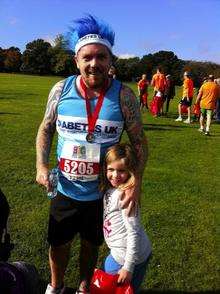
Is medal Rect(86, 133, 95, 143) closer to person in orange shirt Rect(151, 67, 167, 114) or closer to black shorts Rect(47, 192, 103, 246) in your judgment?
black shorts Rect(47, 192, 103, 246)

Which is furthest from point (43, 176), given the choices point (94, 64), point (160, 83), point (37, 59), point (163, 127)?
point (37, 59)

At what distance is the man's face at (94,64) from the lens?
3.73 meters

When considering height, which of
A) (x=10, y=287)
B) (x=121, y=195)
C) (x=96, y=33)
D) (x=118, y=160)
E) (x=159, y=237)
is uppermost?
(x=96, y=33)

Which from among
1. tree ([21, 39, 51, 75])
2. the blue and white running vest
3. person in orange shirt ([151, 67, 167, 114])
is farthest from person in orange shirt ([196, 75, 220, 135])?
tree ([21, 39, 51, 75])

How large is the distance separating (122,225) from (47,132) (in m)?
0.94

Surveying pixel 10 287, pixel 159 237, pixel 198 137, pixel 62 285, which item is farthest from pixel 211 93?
pixel 10 287

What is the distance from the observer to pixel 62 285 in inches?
178

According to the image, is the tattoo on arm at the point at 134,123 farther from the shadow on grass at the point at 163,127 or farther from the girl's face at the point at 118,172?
the shadow on grass at the point at 163,127

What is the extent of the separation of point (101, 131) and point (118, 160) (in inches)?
10.2

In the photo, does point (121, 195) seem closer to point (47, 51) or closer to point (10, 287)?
point (10, 287)

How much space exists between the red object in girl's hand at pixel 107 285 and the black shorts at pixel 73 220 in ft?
1.81

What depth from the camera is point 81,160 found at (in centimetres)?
387

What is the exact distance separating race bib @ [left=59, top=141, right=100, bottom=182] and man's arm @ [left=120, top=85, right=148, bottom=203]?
291mm

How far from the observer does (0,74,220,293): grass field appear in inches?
205
